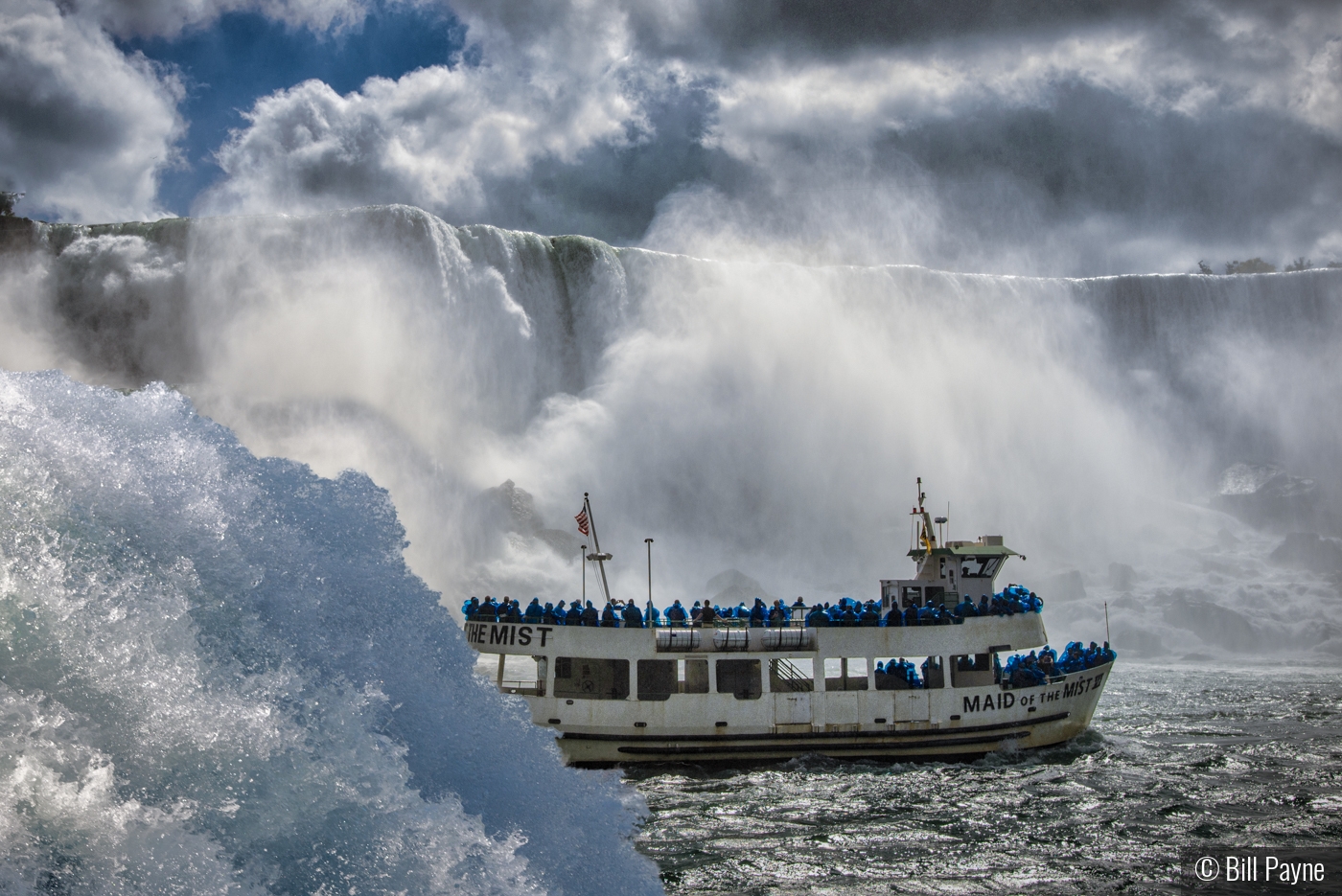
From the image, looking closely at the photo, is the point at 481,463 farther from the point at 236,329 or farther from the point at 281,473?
the point at 281,473

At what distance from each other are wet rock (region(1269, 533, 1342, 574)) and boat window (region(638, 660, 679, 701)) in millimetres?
55809

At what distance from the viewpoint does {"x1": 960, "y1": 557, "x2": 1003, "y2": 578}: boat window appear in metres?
23.2

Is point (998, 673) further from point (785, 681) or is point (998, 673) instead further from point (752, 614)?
point (752, 614)

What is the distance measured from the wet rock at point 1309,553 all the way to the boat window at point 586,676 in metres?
56.6

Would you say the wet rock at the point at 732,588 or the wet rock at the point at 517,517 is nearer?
the wet rock at the point at 517,517

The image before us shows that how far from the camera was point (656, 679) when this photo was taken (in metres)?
19.9

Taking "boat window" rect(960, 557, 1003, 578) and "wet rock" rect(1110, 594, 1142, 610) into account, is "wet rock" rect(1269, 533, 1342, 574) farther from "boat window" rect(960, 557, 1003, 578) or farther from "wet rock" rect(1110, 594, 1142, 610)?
"boat window" rect(960, 557, 1003, 578)

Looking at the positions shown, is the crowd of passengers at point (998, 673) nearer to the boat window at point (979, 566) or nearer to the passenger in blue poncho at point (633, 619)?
the boat window at point (979, 566)

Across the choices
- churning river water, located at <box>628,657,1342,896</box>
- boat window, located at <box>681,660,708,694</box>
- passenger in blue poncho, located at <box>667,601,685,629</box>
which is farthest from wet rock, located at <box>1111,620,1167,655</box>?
passenger in blue poncho, located at <box>667,601,685,629</box>

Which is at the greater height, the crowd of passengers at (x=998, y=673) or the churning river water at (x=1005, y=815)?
the crowd of passengers at (x=998, y=673)

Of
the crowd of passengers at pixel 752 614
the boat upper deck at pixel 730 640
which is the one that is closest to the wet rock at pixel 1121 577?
the crowd of passengers at pixel 752 614

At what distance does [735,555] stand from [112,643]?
54.4 m

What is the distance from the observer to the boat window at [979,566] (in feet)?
76.0

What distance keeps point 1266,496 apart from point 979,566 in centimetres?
5739
